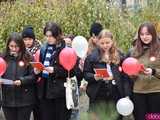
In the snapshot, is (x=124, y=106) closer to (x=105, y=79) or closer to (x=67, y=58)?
(x=105, y=79)

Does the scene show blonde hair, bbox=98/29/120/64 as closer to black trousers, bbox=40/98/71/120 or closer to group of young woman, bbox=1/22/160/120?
group of young woman, bbox=1/22/160/120

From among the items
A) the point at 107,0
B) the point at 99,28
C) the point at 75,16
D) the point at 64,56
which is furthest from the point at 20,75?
the point at 107,0

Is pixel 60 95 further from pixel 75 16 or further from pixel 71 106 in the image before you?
pixel 75 16

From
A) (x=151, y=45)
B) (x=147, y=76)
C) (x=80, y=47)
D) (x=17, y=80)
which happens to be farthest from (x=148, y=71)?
(x=17, y=80)

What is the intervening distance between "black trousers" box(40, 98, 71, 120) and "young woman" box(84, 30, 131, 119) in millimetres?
430

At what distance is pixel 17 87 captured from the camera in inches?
244

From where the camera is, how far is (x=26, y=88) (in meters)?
6.25

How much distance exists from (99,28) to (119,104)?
190 cm

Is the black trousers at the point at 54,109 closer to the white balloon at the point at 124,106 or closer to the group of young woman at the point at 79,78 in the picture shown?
the group of young woman at the point at 79,78

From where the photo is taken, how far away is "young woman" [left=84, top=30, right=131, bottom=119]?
6043 mm

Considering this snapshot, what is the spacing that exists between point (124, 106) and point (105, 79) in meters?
0.39

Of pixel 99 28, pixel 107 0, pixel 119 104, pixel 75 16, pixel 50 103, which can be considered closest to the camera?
pixel 119 104

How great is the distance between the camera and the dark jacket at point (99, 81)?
6.06 metres

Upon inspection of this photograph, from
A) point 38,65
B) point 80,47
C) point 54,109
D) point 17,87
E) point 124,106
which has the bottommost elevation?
point 54,109
